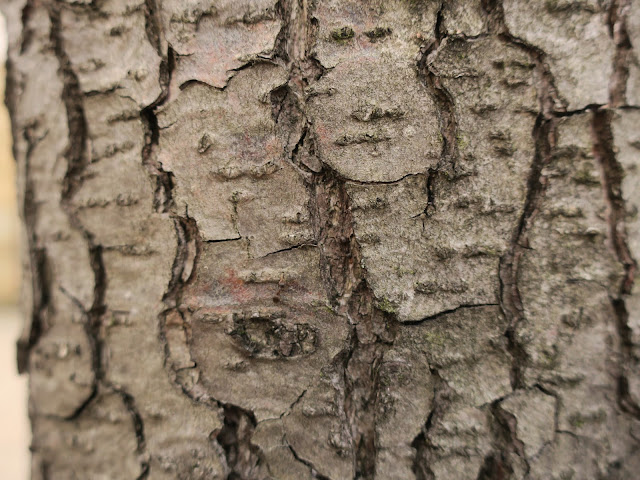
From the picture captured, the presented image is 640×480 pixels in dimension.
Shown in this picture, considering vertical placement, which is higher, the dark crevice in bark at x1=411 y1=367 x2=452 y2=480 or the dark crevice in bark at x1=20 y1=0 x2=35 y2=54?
the dark crevice in bark at x1=20 y1=0 x2=35 y2=54

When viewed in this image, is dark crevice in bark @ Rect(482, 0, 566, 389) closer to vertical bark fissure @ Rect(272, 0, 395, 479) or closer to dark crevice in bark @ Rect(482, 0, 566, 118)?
dark crevice in bark @ Rect(482, 0, 566, 118)

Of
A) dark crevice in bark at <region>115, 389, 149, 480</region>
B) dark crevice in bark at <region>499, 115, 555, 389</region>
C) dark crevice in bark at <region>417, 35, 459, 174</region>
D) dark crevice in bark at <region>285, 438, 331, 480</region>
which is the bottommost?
dark crevice in bark at <region>285, 438, 331, 480</region>

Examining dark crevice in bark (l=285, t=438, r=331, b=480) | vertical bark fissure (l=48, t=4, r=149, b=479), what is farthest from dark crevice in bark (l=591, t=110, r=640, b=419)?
vertical bark fissure (l=48, t=4, r=149, b=479)

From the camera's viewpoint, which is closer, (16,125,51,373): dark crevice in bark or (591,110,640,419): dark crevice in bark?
(591,110,640,419): dark crevice in bark

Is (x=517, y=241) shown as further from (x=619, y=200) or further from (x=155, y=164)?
(x=155, y=164)

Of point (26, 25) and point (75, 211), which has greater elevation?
point (26, 25)

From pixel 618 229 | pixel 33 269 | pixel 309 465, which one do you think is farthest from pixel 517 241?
pixel 33 269

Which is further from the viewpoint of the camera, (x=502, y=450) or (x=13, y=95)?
(x=13, y=95)
